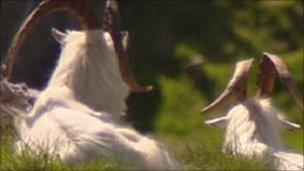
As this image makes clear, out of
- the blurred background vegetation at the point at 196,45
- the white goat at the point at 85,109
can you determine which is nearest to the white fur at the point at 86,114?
the white goat at the point at 85,109

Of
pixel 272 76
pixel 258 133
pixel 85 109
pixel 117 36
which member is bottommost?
pixel 258 133

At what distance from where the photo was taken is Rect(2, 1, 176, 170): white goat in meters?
8.41

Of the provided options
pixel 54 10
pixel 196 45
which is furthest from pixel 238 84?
pixel 196 45

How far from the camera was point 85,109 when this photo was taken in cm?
898

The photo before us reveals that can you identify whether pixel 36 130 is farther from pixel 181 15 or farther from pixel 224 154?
pixel 181 15

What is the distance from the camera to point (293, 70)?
20.4 metres

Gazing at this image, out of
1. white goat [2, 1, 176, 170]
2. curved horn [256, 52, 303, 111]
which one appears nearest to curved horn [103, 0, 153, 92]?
white goat [2, 1, 176, 170]

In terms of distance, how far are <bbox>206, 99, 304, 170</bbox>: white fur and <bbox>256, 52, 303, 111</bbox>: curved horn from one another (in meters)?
0.11

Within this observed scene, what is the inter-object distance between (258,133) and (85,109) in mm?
1157

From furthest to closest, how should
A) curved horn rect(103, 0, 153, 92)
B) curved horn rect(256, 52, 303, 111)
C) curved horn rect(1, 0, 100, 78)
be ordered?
1. curved horn rect(103, 0, 153, 92)
2. curved horn rect(1, 0, 100, 78)
3. curved horn rect(256, 52, 303, 111)

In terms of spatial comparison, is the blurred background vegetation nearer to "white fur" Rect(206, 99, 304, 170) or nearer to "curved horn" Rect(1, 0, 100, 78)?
"curved horn" Rect(1, 0, 100, 78)

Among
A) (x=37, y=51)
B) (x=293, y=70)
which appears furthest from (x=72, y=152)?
(x=293, y=70)

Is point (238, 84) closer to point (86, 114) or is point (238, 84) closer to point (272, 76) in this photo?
point (272, 76)

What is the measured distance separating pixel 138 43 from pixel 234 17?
178 cm
